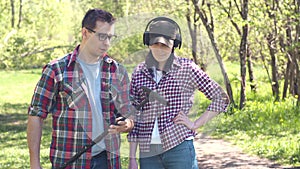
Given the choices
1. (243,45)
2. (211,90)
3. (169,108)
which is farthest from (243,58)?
(169,108)

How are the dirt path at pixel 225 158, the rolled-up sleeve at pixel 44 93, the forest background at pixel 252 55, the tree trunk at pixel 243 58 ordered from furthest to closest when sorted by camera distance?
the tree trunk at pixel 243 58 < the forest background at pixel 252 55 < the dirt path at pixel 225 158 < the rolled-up sleeve at pixel 44 93

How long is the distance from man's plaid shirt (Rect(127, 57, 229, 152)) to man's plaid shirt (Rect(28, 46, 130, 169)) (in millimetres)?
114

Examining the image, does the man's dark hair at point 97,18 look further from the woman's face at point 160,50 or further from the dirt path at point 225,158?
the dirt path at point 225,158

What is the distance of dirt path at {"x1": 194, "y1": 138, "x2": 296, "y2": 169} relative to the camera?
28.7 ft

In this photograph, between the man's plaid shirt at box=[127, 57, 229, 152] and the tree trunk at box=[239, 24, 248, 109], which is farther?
the tree trunk at box=[239, 24, 248, 109]

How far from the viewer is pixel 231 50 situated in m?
17.8

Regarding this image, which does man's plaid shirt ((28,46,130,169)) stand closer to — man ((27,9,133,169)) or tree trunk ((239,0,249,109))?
man ((27,9,133,169))

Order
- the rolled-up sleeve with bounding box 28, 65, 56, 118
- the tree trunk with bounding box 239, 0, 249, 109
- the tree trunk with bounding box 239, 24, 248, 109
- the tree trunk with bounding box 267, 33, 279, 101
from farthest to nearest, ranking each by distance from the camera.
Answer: the tree trunk with bounding box 267, 33, 279, 101 < the tree trunk with bounding box 239, 24, 248, 109 < the tree trunk with bounding box 239, 0, 249, 109 < the rolled-up sleeve with bounding box 28, 65, 56, 118

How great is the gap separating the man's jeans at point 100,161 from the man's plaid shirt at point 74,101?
Answer: 49 mm

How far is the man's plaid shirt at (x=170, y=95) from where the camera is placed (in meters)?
3.62

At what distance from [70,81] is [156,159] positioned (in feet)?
2.18

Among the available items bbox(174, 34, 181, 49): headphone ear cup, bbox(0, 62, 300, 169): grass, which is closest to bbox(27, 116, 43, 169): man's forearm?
bbox(174, 34, 181, 49): headphone ear cup

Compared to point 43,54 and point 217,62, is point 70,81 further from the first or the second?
point 43,54

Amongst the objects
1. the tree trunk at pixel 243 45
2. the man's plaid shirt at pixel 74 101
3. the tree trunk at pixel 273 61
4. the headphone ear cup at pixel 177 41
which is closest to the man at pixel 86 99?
the man's plaid shirt at pixel 74 101
